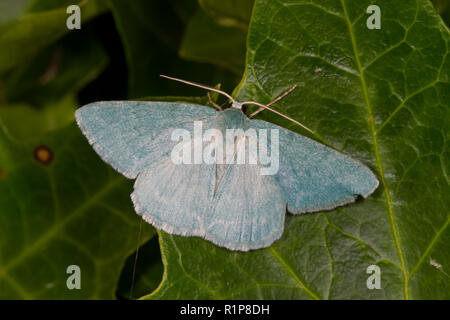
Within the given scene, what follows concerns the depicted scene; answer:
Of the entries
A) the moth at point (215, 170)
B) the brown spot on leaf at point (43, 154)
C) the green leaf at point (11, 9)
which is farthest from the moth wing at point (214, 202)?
the green leaf at point (11, 9)

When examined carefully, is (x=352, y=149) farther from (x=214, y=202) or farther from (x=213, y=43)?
(x=213, y=43)

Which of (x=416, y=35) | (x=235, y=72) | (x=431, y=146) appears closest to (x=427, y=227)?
(x=431, y=146)

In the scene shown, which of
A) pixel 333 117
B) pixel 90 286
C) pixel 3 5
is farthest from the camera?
pixel 3 5

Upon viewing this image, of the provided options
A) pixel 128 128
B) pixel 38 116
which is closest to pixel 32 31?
pixel 38 116

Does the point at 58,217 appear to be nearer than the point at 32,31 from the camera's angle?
Yes

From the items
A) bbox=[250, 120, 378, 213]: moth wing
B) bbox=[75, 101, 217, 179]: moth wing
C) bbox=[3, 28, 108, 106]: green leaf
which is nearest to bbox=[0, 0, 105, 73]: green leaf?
bbox=[3, 28, 108, 106]: green leaf
